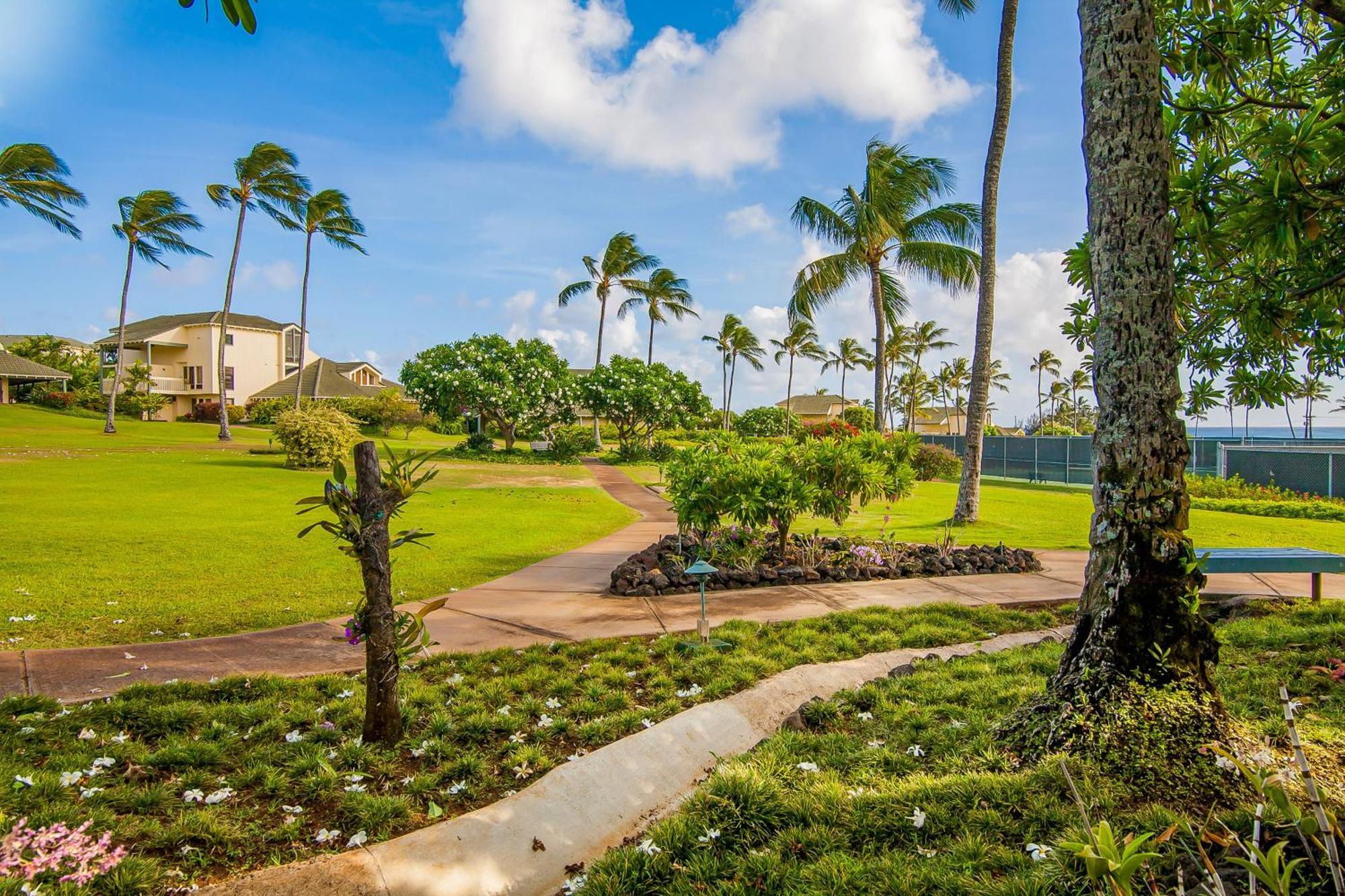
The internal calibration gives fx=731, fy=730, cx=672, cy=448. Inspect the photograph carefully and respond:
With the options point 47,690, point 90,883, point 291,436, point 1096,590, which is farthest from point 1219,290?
point 291,436

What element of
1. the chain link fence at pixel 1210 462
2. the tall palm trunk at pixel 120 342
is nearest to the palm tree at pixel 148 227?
the tall palm trunk at pixel 120 342

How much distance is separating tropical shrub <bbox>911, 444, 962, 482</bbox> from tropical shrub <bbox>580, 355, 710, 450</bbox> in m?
13.0

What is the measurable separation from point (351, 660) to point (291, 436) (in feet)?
64.7

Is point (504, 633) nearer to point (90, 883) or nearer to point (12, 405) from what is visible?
point (90, 883)

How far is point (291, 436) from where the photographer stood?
2252 cm

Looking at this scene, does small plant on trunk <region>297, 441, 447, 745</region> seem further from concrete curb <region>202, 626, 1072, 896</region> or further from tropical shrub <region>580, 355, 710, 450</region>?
tropical shrub <region>580, 355, 710, 450</region>

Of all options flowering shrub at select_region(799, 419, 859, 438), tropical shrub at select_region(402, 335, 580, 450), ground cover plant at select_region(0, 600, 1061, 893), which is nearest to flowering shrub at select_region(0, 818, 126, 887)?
ground cover plant at select_region(0, 600, 1061, 893)

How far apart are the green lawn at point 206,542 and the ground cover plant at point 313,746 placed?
1.91m

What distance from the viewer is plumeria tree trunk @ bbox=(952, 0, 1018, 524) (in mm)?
13766

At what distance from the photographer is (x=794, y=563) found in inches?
349

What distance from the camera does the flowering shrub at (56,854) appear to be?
2471 mm

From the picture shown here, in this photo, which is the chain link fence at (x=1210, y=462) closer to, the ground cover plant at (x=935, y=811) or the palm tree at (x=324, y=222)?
the ground cover plant at (x=935, y=811)

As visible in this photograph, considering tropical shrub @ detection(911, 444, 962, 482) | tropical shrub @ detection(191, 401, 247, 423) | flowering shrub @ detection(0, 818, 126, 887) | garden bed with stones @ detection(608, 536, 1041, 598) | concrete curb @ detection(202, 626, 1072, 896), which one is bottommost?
concrete curb @ detection(202, 626, 1072, 896)

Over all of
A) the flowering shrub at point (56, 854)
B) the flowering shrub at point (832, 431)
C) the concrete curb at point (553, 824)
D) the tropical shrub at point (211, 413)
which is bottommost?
the concrete curb at point (553, 824)
